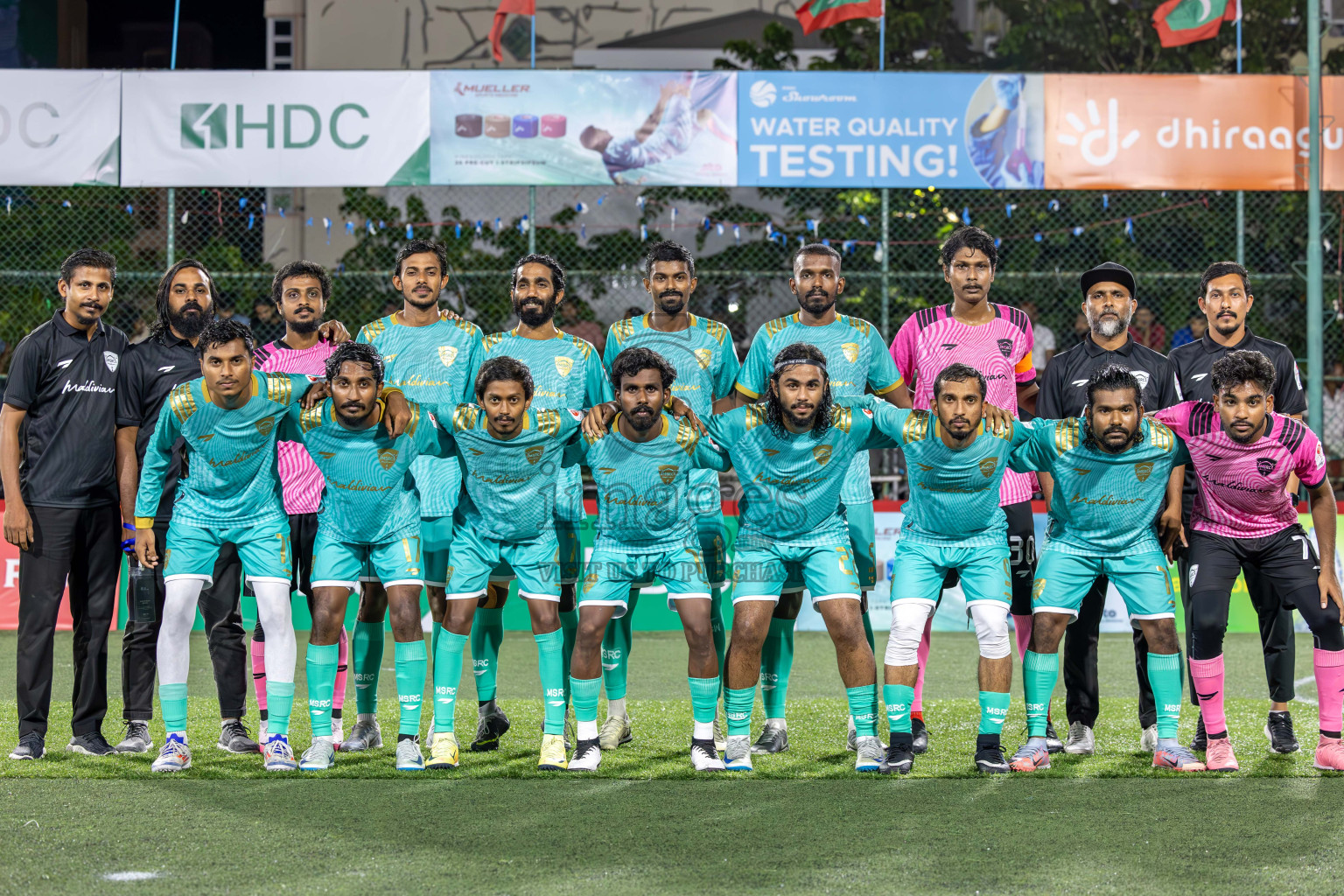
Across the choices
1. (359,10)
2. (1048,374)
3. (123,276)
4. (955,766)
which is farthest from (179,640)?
(359,10)

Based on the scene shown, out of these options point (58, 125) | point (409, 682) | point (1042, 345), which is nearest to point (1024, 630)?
point (409, 682)

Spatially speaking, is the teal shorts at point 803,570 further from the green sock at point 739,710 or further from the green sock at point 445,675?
the green sock at point 445,675

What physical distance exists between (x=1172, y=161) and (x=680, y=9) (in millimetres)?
6411

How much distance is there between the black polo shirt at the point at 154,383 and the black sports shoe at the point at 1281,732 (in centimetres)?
469

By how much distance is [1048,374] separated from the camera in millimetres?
6465

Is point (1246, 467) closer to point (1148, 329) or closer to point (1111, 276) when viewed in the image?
point (1111, 276)

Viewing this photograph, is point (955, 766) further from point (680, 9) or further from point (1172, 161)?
point (680, 9)

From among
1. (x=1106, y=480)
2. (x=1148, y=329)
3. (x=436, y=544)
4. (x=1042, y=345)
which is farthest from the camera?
(x=1042, y=345)

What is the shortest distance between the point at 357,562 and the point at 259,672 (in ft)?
3.71

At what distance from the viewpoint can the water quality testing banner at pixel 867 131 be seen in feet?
37.9

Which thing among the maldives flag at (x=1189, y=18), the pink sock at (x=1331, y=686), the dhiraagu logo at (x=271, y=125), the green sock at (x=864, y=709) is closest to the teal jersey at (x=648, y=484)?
the green sock at (x=864, y=709)

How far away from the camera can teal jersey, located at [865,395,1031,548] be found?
5.61 metres

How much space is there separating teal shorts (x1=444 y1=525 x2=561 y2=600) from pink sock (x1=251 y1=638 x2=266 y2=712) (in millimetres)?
1125

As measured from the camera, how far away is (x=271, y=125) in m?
11.4
